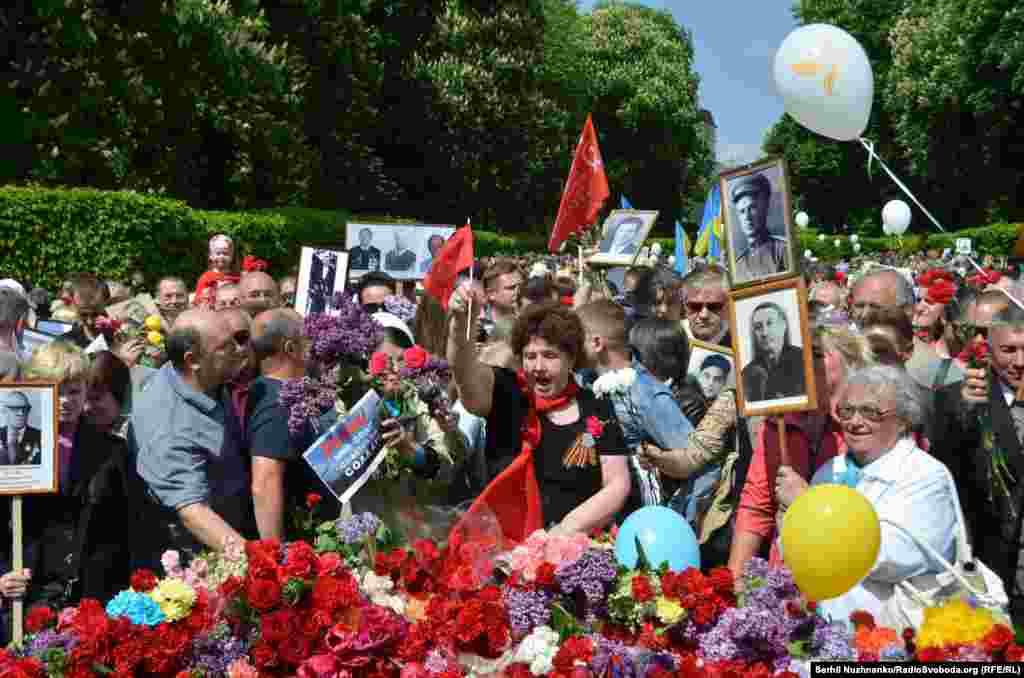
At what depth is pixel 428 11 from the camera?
105 feet

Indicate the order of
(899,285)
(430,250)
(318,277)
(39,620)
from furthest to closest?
(430,250)
(318,277)
(899,285)
(39,620)

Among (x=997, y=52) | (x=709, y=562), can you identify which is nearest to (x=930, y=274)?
(x=709, y=562)

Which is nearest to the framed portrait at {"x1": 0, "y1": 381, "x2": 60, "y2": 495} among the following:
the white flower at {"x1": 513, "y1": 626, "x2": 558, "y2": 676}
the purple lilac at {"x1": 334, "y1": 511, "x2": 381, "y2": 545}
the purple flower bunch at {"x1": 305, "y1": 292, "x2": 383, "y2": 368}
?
the purple flower bunch at {"x1": 305, "y1": 292, "x2": 383, "y2": 368}

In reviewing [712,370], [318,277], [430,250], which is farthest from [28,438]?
[430,250]

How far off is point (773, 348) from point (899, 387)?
417 mm

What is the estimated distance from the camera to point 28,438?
429 cm

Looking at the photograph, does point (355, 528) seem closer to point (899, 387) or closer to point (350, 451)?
point (350, 451)

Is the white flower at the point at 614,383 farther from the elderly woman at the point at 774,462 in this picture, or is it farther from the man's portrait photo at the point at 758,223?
the man's portrait photo at the point at 758,223

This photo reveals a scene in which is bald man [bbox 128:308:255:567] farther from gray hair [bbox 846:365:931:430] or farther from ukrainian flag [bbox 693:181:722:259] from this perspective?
ukrainian flag [bbox 693:181:722:259]

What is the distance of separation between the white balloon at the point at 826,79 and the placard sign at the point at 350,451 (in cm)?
341

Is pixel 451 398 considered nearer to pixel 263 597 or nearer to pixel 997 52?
pixel 263 597

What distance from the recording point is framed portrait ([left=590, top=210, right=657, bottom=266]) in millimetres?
10750

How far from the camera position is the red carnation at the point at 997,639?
2.89 metres

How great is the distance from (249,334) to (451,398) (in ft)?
3.02
